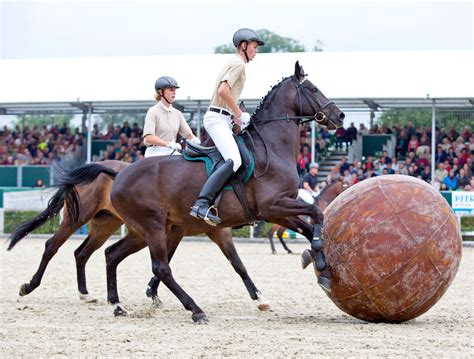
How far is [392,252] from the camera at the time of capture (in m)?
8.63

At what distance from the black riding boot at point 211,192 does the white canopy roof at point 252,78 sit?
60.2 feet

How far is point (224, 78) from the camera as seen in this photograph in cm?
989

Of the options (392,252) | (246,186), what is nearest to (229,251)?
(246,186)

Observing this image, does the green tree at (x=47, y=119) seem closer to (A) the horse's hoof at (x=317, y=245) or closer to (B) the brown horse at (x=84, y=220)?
(B) the brown horse at (x=84, y=220)

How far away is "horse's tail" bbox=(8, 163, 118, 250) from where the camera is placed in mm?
11898

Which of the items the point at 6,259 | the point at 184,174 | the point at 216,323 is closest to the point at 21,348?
the point at 216,323

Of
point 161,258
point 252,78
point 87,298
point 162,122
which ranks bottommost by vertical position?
point 87,298

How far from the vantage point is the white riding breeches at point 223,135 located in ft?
32.2

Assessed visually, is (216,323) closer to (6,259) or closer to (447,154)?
(6,259)

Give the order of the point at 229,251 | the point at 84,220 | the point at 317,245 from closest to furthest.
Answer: the point at 317,245, the point at 229,251, the point at 84,220

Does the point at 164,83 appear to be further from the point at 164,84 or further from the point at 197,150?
the point at 197,150

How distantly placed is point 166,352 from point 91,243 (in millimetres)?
5225

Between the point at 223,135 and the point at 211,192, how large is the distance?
68 cm

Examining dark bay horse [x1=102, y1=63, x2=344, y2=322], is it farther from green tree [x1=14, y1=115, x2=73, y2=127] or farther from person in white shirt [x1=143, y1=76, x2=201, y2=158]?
green tree [x1=14, y1=115, x2=73, y2=127]
